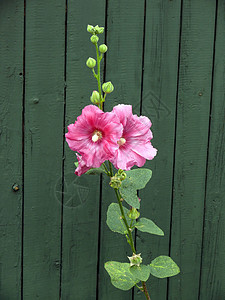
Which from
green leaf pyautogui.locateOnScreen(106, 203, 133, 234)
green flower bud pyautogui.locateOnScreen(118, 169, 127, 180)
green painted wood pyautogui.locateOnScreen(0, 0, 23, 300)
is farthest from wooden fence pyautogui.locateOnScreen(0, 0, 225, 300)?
green flower bud pyautogui.locateOnScreen(118, 169, 127, 180)

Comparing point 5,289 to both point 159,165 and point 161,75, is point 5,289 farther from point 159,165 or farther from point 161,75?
point 161,75

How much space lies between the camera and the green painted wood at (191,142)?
159cm

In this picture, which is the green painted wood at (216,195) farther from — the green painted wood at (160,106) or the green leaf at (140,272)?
the green leaf at (140,272)

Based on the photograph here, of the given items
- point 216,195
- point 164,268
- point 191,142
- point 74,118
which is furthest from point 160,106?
point 164,268

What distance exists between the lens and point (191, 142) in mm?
1655

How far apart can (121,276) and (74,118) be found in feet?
2.14

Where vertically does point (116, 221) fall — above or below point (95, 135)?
below

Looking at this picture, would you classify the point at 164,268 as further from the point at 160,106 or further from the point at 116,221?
the point at 160,106

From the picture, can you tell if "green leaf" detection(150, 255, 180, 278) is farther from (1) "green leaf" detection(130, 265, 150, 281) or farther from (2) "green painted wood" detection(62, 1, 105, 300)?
(2) "green painted wood" detection(62, 1, 105, 300)

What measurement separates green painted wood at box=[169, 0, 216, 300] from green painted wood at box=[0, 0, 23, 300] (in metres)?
0.63

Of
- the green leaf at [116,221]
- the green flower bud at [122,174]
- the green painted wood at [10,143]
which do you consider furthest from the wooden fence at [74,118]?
the green flower bud at [122,174]

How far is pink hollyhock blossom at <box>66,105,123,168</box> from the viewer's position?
854 millimetres

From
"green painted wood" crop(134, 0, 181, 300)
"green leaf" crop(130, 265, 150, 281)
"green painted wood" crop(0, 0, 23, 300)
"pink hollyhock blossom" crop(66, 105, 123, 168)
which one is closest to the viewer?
"pink hollyhock blossom" crop(66, 105, 123, 168)

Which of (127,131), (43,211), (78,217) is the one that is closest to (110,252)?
(78,217)
